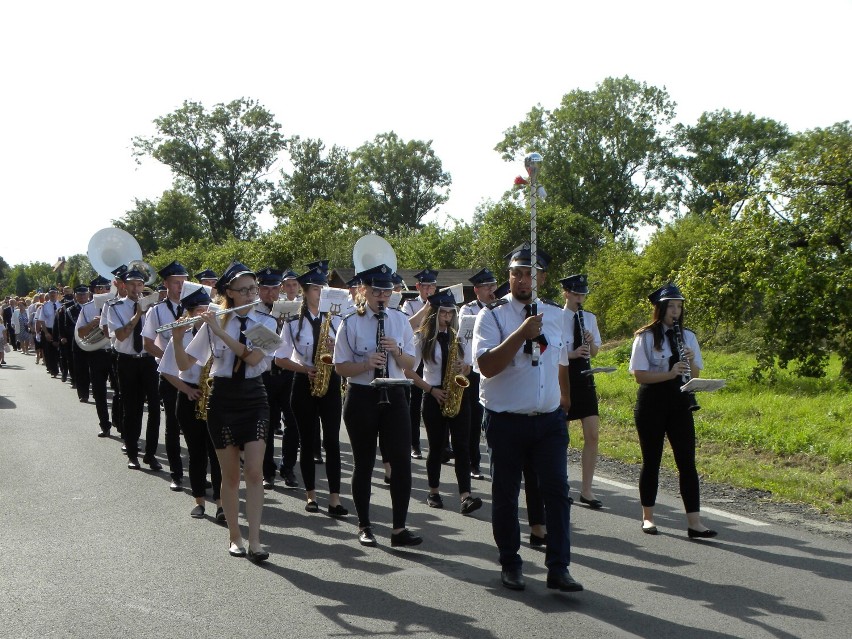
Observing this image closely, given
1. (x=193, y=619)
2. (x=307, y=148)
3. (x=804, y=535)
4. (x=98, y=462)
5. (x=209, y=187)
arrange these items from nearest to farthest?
(x=193, y=619) < (x=804, y=535) < (x=98, y=462) < (x=209, y=187) < (x=307, y=148)

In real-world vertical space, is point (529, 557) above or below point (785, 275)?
below

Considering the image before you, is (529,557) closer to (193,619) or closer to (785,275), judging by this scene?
(193,619)

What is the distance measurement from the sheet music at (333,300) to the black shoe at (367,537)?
3.27 m

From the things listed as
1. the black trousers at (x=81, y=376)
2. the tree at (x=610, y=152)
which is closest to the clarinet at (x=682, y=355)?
the black trousers at (x=81, y=376)

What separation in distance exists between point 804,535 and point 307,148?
82865 millimetres

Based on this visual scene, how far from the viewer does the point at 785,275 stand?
590 inches

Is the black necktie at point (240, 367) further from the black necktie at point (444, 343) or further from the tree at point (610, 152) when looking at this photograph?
the tree at point (610, 152)

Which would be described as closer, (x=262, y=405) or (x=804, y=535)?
(x=262, y=405)

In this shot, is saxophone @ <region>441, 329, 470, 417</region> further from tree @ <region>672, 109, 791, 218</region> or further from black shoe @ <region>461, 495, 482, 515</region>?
tree @ <region>672, 109, 791, 218</region>

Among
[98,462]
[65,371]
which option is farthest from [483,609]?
[65,371]

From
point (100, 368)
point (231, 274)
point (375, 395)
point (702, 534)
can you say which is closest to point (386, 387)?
point (375, 395)

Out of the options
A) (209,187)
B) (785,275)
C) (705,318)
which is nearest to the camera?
(785,275)

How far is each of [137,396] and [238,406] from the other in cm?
448

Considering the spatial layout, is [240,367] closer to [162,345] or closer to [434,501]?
[434,501]
